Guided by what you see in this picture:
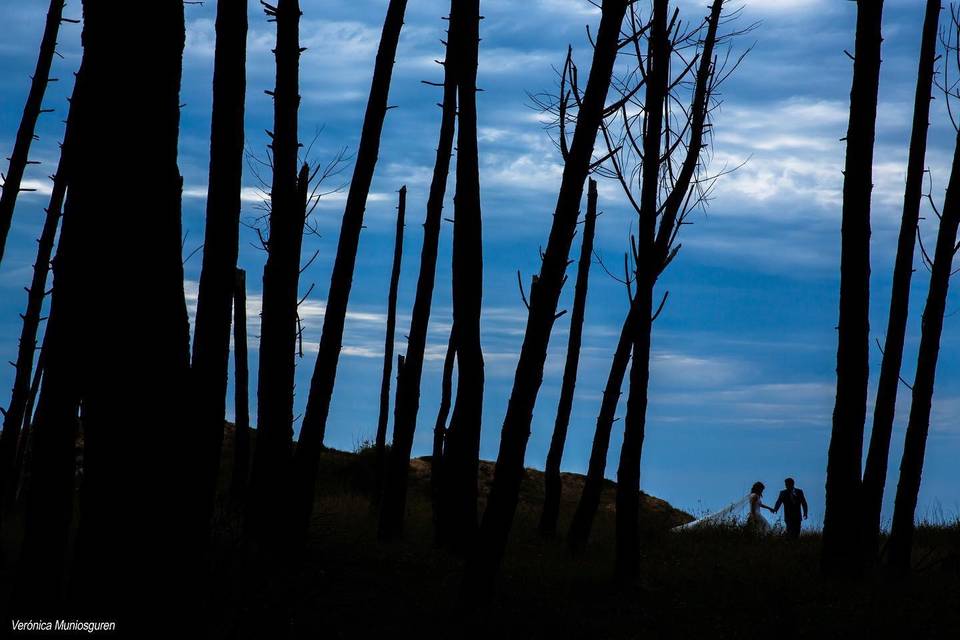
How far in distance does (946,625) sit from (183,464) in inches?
266

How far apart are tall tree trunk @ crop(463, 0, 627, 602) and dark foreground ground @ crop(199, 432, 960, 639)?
54cm

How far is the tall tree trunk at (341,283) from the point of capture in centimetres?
1191

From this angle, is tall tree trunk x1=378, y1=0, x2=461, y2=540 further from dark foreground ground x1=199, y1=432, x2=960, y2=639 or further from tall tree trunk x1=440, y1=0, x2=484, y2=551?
tall tree trunk x1=440, y1=0, x2=484, y2=551

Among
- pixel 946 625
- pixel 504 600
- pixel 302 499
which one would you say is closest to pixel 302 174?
pixel 302 499

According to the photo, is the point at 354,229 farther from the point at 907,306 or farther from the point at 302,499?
the point at 907,306

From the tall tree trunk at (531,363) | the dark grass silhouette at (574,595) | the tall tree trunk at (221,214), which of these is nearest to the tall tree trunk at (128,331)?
the tall tree trunk at (221,214)

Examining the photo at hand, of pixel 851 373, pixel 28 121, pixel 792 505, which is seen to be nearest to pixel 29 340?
pixel 28 121

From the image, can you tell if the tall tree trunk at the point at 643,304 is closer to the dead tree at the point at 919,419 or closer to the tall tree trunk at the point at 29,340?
the dead tree at the point at 919,419

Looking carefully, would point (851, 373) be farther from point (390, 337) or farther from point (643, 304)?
point (390, 337)

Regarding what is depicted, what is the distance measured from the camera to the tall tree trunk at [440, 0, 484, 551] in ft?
38.9

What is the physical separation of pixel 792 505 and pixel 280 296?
1270 centimetres

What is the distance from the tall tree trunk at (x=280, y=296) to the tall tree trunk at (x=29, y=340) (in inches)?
147

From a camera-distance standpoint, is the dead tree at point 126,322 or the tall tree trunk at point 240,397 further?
the tall tree trunk at point 240,397

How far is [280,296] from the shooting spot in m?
11.1
